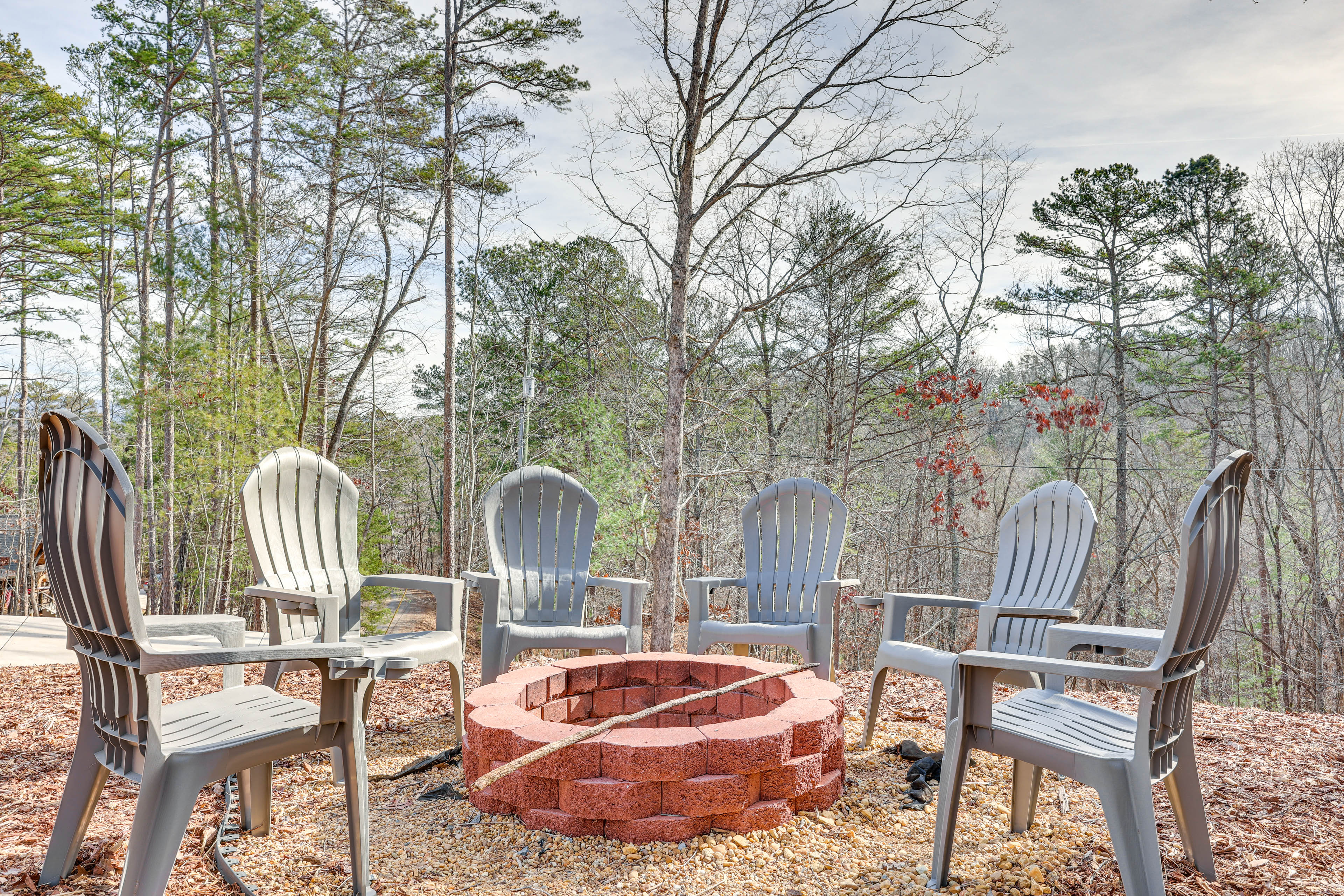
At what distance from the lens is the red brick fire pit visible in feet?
6.18

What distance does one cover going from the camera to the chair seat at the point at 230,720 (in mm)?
1480

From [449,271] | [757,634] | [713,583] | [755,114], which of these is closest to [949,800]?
[757,634]

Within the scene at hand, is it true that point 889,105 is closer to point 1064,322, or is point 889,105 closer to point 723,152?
point 723,152

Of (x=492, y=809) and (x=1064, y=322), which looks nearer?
(x=492, y=809)

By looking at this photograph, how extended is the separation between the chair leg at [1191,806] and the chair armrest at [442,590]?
90.3 inches

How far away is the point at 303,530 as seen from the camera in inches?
118

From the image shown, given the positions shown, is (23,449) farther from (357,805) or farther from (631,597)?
(357,805)

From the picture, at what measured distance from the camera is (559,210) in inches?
250

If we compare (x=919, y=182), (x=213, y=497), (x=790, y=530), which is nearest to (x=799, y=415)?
(x=919, y=182)

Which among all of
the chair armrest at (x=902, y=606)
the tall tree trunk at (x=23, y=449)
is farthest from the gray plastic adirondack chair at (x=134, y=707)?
the tall tree trunk at (x=23, y=449)

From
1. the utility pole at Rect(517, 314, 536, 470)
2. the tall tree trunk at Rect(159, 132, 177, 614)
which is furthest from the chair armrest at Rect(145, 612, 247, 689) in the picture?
the tall tree trunk at Rect(159, 132, 177, 614)

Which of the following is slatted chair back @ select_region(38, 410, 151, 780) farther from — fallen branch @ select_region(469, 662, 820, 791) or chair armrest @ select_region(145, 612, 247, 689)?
fallen branch @ select_region(469, 662, 820, 791)

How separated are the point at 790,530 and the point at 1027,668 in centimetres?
218

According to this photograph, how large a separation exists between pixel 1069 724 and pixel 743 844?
851mm
